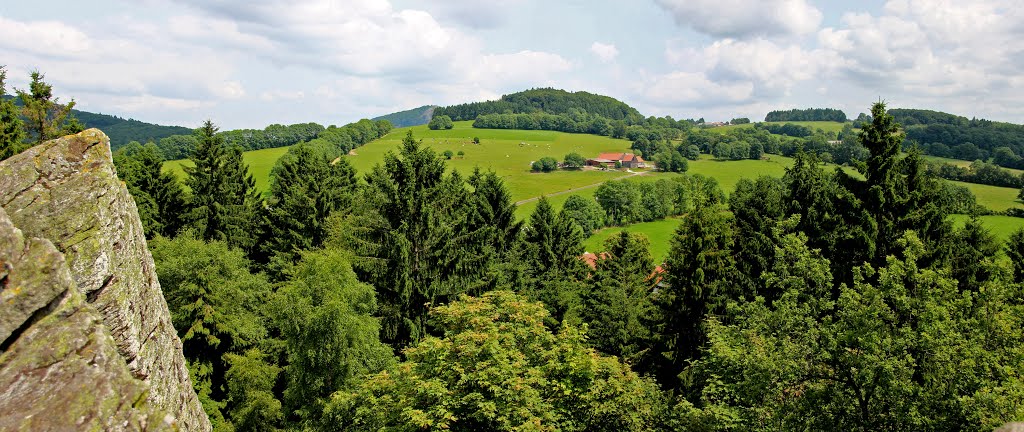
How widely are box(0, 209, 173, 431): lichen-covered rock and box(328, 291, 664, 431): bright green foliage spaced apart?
7.30m

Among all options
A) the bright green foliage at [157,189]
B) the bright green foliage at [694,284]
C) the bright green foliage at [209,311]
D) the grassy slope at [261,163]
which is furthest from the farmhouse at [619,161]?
the bright green foliage at [209,311]

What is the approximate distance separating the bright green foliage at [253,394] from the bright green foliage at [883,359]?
1803cm

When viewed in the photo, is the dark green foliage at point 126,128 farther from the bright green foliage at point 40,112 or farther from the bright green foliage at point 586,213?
the bright green foliage at point 40,112

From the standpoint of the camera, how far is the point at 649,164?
136 metres

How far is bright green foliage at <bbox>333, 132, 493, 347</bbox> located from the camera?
83.3 ft

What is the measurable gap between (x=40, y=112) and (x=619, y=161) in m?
122

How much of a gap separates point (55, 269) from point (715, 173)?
403 ft

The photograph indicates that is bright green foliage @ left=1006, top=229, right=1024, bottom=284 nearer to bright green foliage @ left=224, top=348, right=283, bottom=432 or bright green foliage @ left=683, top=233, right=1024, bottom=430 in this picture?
bright green foliage @ left=683, top=233, right=1024, bottom=430

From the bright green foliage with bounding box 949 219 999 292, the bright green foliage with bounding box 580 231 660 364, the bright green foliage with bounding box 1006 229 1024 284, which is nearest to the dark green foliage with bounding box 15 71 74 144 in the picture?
the bright green foliage with bounding box 580 231 660 364

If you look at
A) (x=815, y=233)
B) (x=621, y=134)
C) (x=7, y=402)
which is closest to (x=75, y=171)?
(x=7, y=402)

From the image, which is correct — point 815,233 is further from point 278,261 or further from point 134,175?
point 134,175

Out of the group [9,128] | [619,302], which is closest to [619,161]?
[619,302]

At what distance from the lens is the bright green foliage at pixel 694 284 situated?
2430 centimetres

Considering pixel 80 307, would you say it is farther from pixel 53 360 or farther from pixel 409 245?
pixel 409 245
